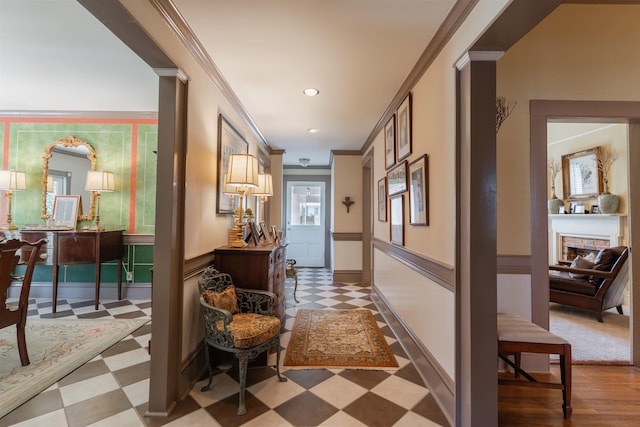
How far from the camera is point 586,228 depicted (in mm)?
4973

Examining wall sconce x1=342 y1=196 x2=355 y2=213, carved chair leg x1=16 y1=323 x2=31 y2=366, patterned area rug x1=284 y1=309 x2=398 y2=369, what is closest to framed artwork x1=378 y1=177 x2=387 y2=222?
patterned area rug x1=284 y1=309 x2=398 y2=369

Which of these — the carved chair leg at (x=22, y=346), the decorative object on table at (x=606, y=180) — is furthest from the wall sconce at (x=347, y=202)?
the carved chair leg at (x=22, y=346)

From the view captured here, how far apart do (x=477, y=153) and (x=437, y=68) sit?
2.65ft

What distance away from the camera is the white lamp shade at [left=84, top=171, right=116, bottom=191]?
382 centimetres

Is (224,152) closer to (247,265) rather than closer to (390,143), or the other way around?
(247,265)

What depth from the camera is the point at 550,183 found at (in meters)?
5.80

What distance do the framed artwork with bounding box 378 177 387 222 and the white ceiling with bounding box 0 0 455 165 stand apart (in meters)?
0.83

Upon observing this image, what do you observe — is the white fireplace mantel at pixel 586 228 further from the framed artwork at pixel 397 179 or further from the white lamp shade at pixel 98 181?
the white lamp shade at pixel 98 181

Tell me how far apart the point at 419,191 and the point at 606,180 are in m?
4.36

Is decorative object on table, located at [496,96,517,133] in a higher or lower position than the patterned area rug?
higher

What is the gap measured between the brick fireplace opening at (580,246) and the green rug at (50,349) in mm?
6779

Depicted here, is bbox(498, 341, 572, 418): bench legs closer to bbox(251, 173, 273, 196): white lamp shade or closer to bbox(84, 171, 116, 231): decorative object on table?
bbox(251, 173, 273, 196): white lamp shade

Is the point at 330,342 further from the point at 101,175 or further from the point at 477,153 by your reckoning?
the point at 101,175

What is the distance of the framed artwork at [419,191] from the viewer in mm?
2146
